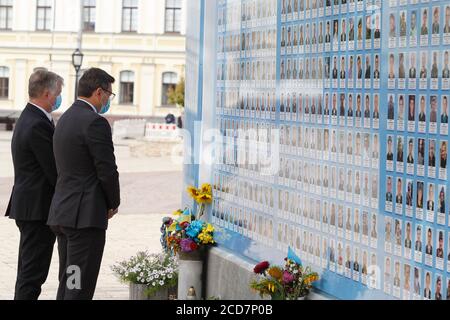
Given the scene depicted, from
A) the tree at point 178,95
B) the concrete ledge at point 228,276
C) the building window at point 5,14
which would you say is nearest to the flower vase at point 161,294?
the concrete ledge at point 228,276

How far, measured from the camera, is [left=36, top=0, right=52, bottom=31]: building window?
56.8 m

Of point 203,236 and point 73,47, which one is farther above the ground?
point 73,47

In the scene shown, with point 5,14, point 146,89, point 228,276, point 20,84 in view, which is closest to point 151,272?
point 228,276

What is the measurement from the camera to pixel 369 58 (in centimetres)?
608

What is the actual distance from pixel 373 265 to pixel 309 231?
2.55ft

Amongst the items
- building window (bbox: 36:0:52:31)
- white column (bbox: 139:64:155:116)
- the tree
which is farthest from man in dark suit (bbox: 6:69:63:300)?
building window (bbox: 36:0:52:31)

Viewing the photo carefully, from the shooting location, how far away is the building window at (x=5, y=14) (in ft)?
190

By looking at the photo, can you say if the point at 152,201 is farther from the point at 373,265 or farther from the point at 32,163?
the point at 373,265

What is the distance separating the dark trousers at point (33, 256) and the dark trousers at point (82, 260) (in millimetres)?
905

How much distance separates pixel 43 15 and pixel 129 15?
423 cm

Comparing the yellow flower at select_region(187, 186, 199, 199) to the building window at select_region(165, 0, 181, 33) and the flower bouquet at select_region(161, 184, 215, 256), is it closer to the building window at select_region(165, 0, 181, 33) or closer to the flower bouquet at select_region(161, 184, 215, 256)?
the flower bouquet at select_region(161, 184, 215, 256)

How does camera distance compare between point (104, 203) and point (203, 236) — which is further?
point (203, 236)

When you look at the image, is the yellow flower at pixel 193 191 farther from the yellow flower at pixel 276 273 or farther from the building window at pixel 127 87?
the building window at pixel 127 87
